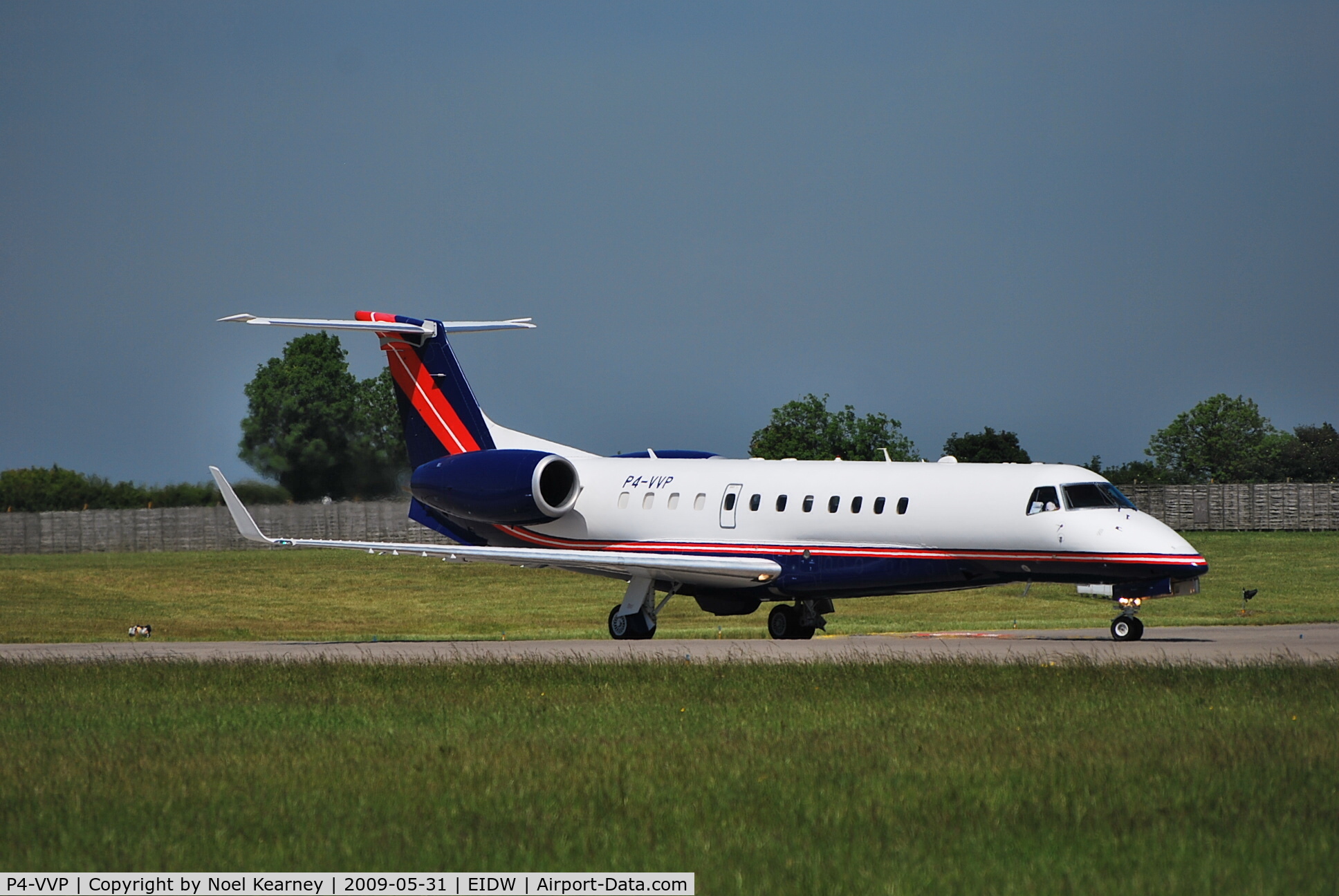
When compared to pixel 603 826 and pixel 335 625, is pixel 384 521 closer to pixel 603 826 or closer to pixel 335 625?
pixel 335 625

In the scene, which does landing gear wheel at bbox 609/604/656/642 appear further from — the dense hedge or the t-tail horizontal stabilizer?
the dense hedge

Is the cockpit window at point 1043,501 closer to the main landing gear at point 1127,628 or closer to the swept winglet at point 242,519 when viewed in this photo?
the main landing gear at point 1127,628

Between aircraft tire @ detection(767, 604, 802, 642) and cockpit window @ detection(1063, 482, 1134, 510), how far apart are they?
6787 millimetres

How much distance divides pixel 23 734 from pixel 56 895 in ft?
22.0

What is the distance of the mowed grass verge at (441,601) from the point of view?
127 feet

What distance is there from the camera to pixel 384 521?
58.8 metres

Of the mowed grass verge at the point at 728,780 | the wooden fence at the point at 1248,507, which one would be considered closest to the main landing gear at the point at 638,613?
the mowed grass verge at the point at 728,780

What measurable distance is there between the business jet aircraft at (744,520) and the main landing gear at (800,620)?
0.03 m

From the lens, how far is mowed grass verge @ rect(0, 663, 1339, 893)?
9188 mm

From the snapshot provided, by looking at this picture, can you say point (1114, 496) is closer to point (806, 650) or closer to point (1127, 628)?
point (1127, 628)

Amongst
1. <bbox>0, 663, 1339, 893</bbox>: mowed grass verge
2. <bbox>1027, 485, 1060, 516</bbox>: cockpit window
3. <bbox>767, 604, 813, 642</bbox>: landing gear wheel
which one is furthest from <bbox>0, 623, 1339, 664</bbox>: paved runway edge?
<bbox>0, 663, 1339, 893</bbox>: mowed grass verge

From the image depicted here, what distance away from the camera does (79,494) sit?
6444cm

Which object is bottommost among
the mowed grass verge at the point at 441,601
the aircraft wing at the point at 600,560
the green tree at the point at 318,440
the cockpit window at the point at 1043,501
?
the mowed grass verge at the point at 441,601
